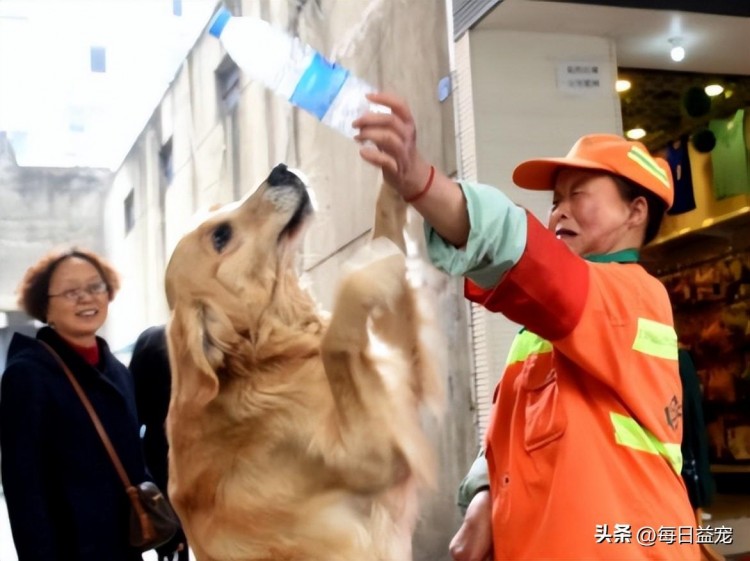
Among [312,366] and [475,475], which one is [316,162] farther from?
[475,475]

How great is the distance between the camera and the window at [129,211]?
5.05ft

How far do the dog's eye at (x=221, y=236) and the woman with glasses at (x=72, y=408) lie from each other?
9.6 inches

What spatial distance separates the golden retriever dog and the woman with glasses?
0.59 ft

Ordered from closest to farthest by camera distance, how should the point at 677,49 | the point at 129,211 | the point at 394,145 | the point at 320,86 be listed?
the point at 394,145 → the point at 320,86 → the point at 129,211 → the point at 677,49

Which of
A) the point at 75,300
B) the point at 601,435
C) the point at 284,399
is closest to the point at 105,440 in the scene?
the point at 75,300

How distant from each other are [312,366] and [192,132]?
55 cm

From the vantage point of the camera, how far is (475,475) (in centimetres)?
136

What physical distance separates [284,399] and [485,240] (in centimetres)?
56

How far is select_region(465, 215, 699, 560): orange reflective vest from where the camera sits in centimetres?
98

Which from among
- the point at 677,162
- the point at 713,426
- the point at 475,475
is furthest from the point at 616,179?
the point at 713,426

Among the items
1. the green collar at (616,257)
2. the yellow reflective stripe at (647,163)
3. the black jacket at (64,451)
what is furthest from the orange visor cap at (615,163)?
the black jacket at (64,451)

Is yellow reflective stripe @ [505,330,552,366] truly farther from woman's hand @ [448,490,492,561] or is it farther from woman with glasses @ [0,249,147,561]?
woman with glasses @ [0,249,147,561]

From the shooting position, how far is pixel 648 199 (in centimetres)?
126

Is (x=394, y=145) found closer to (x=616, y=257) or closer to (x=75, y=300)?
(x=616, y=257)
